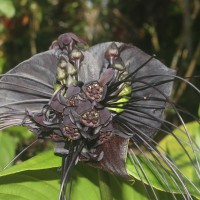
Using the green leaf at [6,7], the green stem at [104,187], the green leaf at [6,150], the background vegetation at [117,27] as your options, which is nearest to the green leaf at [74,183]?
the green stem at [104,187]

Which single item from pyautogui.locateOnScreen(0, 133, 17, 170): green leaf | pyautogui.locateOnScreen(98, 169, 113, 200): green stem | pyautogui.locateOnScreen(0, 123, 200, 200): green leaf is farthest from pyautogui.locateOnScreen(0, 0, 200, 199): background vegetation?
pyautogui.locateOnScreen(98, 169, 113, 200): green stem

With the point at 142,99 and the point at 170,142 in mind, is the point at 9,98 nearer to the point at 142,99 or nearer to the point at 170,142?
the point at 142,99

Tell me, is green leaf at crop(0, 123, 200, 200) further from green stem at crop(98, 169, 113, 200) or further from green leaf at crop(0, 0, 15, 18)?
green leaf at crop(0, 0, 15, 18)

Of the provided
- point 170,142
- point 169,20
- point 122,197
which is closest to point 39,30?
point 169,20

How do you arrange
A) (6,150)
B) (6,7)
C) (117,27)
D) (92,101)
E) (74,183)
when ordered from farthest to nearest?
(117,27)
(6,7)
(6,150)
(74,183)
(92,101)

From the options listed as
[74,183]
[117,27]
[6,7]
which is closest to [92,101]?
[74,183]

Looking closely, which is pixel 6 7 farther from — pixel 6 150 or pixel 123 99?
pixel 123 99
